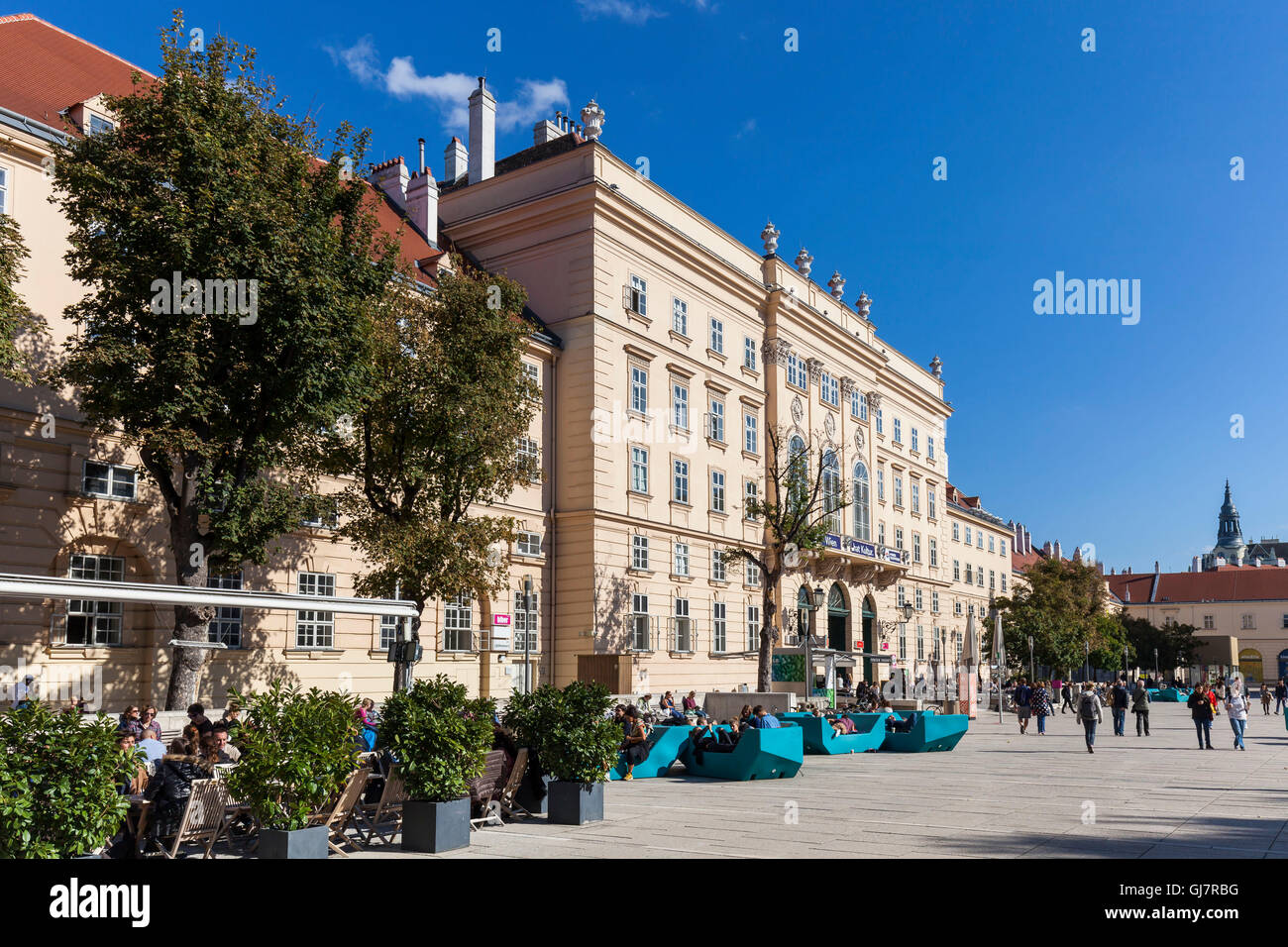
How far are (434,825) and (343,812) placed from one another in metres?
0.91

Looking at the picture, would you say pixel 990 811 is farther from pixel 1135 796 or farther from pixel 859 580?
pixel 859 580

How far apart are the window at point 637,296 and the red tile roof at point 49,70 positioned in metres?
15.9

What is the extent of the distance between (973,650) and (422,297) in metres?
22.0

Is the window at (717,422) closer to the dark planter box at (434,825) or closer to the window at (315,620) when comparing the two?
the window at (315,620)

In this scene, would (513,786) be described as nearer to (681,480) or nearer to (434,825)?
(434,825)

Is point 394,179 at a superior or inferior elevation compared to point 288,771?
superior

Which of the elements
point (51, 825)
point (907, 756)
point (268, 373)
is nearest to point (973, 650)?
point (907, 756)

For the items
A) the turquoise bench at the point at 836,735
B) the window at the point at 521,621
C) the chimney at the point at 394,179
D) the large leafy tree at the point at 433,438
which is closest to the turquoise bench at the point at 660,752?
the turquoise bench at the point at 836,735

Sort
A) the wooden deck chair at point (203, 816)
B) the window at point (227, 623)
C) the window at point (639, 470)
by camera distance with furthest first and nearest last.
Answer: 1. the window at point (639, 470)
2. the window at point (227, 623)
3. the wooden deck chair at point (203, 816)

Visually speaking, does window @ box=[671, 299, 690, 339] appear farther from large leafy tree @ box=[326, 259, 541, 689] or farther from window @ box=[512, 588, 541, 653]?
large leafy tree @ box=[326, 259, 541, 689]

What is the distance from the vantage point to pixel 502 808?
13.3 meters

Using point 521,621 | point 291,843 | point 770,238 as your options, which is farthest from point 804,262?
point 291,843

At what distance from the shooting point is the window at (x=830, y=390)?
1966 inches

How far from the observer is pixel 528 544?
34.1 m
